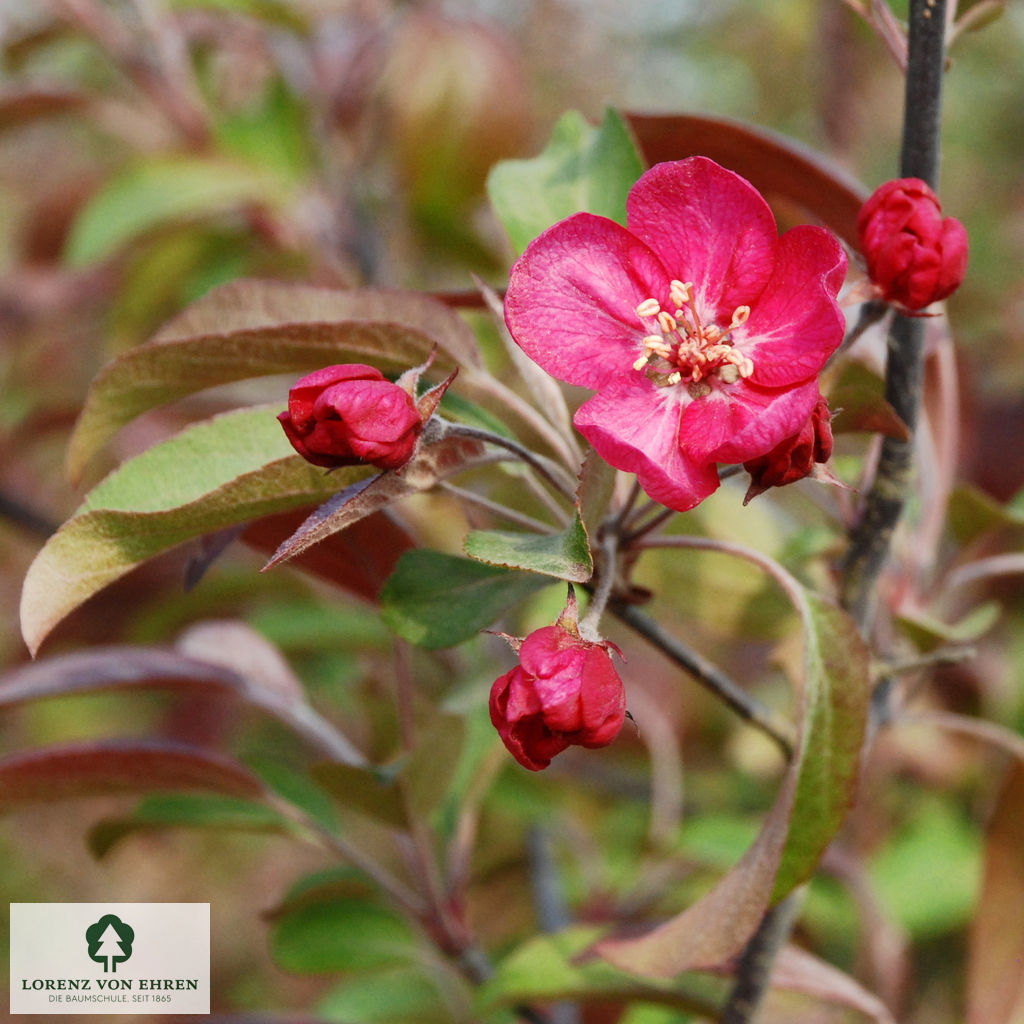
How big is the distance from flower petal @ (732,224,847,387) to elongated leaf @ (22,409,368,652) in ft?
0.95

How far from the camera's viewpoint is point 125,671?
1.08 metres

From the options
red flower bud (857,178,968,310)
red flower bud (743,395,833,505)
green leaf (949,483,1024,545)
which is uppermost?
green leaf (949,483,1024,545)

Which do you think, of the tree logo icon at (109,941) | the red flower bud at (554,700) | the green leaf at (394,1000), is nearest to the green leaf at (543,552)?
the red flower bud at (554,700)

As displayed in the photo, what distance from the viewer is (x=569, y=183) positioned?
0.90 metres

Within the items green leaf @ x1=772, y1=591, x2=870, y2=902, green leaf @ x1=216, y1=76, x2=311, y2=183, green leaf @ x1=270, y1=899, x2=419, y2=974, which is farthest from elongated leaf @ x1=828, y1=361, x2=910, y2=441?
green leaf @ x1=216, y1=76, x2=311, y2=183

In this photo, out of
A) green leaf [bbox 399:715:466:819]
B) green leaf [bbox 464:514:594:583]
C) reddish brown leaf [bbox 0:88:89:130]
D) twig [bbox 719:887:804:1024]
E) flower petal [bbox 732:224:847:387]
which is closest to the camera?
green leaf [bbox 464:514:594:583]

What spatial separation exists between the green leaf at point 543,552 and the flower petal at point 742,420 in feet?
0.35

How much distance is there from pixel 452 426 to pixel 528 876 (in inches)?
53.8

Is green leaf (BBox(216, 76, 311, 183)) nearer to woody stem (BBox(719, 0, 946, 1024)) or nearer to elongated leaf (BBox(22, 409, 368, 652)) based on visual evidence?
elongated leaf (BBox(22, 409, 368, 652))

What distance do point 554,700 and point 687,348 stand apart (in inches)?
12.2

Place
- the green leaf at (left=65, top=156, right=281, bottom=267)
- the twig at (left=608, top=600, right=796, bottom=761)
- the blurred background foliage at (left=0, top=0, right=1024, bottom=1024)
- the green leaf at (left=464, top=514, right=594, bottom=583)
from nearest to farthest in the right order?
the green leaf at (left=464, top=514, right=594, bottom=583) < the twig at (left=608, top=600, right=796, bottom=761) < the blurred background foliage at (left=0, top=0, right=1024, bottom=1024) < the green leaf at (left=65, top=156, right=281, bottom=267)

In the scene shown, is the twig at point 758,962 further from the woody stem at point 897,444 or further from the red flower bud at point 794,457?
the red flower bud at point 794,457

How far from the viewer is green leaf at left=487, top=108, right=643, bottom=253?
881 mm

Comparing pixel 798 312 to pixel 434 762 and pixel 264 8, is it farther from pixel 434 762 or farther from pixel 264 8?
pixel 264 8
